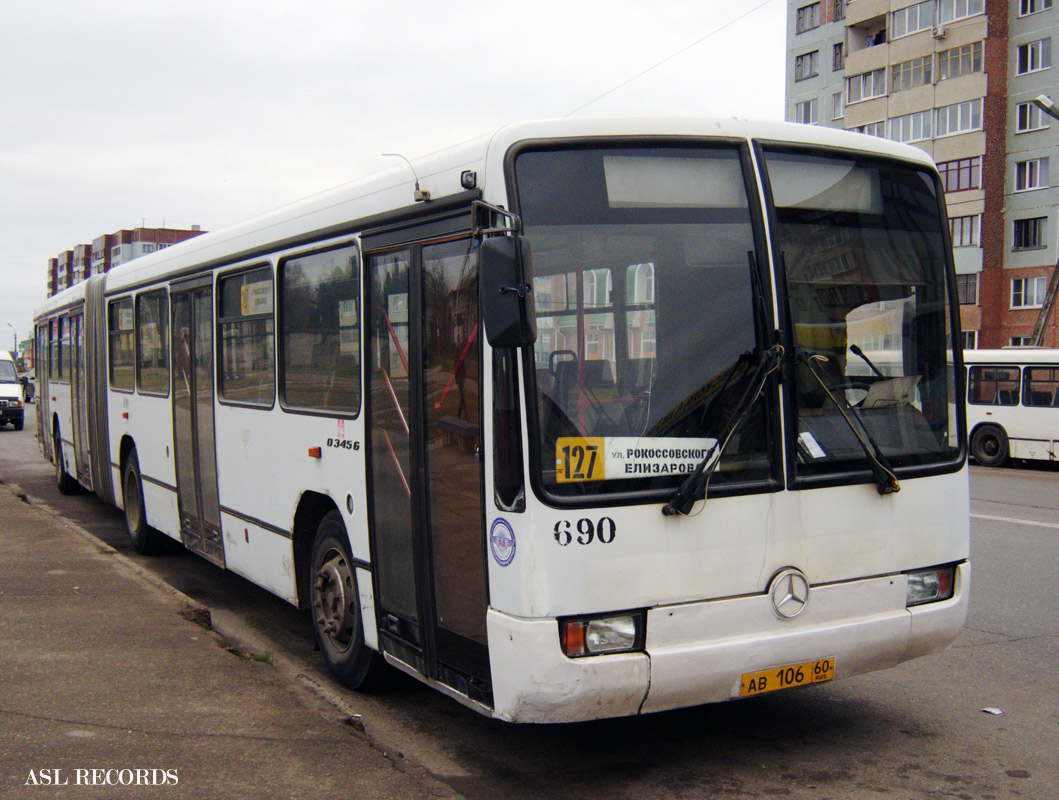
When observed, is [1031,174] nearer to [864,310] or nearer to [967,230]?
[967,230]

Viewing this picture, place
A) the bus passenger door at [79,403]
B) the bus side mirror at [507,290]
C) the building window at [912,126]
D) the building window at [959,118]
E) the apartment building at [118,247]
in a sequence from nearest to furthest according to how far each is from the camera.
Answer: the bus side mirror at [507,290], the bus passenger door at [79,403], the building window at [959,118], the building window at [912,126], the apartment building at [118,247]

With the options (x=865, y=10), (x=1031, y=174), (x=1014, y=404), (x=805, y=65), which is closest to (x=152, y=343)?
(x=1014, y=404)

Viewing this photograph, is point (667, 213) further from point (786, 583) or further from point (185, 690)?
point (185, 690)

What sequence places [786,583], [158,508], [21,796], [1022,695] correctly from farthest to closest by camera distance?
[158,508], [1022,695], [786,583], [21,796]

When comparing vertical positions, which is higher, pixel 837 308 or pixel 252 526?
pixel 837 308

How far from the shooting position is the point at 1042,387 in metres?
21.7

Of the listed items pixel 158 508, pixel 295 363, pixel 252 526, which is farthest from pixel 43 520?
pixel 295 363

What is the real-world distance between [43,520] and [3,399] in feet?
78.4

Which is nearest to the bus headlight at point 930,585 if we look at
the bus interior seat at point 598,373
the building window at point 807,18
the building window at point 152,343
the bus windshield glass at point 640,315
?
the bus windshield glass at point 640,315

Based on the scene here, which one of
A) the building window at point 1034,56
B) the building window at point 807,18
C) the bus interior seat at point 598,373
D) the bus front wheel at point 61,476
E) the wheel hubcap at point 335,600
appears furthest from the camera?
the building window at point 807,18

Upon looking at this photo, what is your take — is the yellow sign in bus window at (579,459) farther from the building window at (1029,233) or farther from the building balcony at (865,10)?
the building balcony at (865,10)

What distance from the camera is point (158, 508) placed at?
9.58 meters

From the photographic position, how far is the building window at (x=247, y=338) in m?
6.85

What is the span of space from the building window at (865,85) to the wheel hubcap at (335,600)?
50419 millimetres
